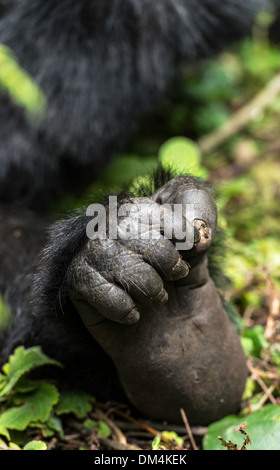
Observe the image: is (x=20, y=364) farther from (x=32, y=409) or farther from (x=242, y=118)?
(x=242, y=118)

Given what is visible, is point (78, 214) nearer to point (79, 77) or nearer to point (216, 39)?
point (79, 77)

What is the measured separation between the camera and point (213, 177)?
2367 mm

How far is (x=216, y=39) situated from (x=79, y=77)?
0.68 m

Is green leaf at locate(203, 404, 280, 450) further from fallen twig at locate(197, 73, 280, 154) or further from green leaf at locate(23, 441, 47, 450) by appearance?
fallen twig at locate(197, 73, 280, 154)

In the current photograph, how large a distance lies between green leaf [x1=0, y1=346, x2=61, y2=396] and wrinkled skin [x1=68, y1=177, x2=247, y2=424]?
18 cm

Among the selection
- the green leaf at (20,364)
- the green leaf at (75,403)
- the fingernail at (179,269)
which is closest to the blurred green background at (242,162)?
the green leaf at (20,364)

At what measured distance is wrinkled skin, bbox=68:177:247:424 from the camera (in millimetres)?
867

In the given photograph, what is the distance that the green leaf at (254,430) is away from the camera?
97 cm

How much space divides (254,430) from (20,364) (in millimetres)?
507

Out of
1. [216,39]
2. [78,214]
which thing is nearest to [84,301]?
[78,214]

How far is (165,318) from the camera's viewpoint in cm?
102

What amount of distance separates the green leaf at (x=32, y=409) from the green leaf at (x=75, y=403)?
42mm

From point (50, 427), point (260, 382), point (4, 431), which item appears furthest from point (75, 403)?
point (260, 382)

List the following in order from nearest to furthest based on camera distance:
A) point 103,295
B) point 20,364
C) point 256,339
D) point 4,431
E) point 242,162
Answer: point 103,295 < point 4,431 < point 20,364 < point 256,339 < point 242,162
